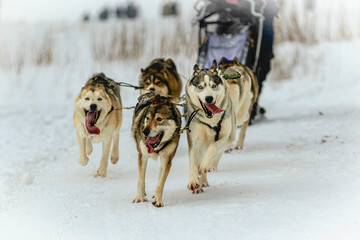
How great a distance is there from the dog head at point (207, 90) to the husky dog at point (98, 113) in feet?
2.58

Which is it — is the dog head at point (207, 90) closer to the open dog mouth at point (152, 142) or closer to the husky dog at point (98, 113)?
the open dog mouth at point (152, 142)

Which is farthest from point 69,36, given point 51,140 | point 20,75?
point 51,140

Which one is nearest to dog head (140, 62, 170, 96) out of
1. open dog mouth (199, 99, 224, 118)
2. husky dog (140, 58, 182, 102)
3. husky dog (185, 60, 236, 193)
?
husky dog (140, 58, 182, 102)

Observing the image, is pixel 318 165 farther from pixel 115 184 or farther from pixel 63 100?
pixel 63 100

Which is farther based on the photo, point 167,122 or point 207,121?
point 207,121

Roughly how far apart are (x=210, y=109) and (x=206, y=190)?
0.82m

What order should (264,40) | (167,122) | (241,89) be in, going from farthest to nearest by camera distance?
(264,40) → (241,89) → (167,122)

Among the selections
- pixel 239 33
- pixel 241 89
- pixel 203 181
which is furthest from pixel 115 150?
pixel 239 33

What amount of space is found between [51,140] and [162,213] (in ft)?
10.2

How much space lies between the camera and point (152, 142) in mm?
3068

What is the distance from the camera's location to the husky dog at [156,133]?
3.06 metres

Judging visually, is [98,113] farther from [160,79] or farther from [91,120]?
[160,79]

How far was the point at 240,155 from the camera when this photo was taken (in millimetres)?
4961

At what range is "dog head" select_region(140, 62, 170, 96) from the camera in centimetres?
484
